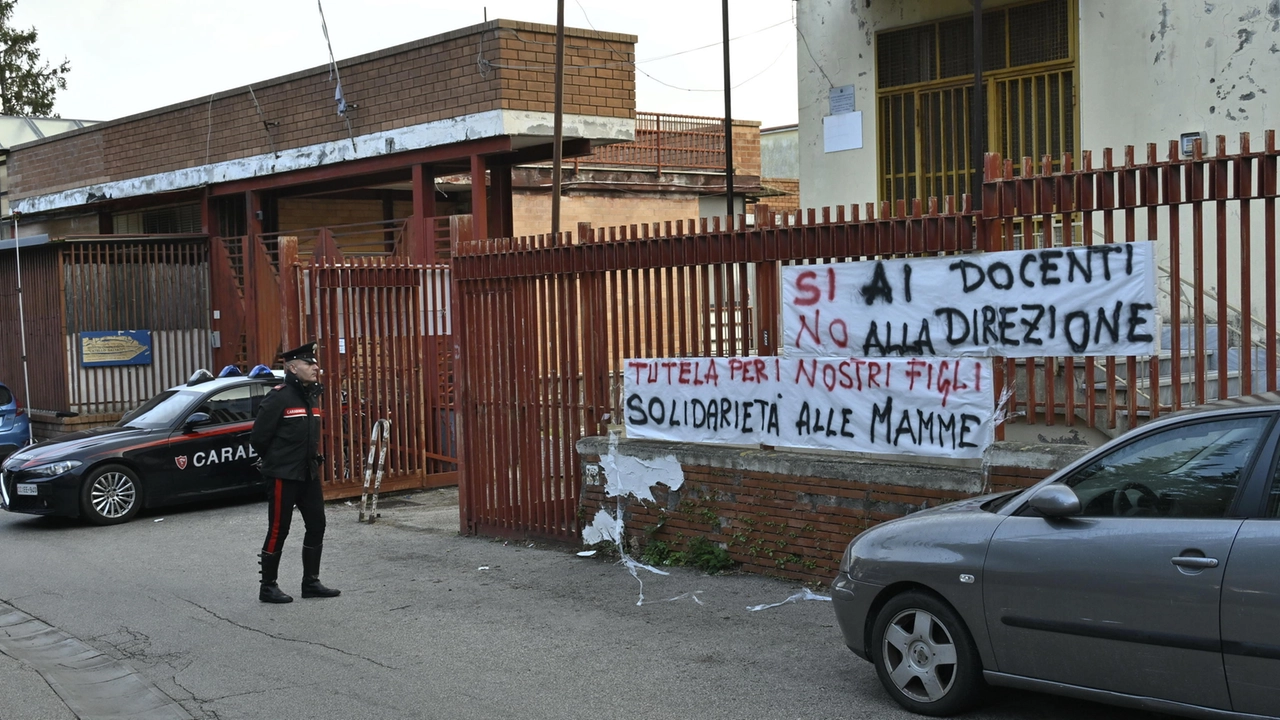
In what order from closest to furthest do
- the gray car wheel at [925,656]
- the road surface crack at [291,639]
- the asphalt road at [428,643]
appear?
1. the gray car wheel at [925,656]
2. the asphalt road at [428,643]
3. the road surface crack at [291,639]

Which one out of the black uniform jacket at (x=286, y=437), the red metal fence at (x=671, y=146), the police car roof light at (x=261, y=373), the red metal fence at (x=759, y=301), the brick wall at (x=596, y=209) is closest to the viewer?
the red metal fence at (x=759, y=301)

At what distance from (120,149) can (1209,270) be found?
1926cm

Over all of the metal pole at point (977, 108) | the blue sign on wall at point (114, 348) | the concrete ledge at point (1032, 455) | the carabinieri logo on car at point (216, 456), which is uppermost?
the metal pole at point (977, 108)

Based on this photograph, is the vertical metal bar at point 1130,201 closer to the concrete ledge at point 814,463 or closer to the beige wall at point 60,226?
the concrete ledge at point 814,463

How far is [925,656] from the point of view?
5453mm

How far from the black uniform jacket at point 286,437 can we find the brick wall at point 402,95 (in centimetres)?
822

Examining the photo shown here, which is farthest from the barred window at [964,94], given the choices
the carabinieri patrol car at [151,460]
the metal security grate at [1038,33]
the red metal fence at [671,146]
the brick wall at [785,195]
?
the brick wall at [785,195]

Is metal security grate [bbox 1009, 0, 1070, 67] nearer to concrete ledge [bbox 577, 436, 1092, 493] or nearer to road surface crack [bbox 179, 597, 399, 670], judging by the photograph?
concrete ledge [bbox 577, 436, 1092, 493]

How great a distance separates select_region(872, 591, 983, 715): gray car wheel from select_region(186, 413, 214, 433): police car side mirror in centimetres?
943

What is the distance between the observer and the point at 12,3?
4819 centimetres

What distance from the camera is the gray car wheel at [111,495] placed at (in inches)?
479

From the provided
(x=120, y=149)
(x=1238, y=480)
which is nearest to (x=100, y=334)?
(x=120, y=149)

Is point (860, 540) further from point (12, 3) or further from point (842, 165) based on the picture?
point (12, 3)

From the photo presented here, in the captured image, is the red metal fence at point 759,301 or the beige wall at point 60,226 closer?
the red metal fence at point 759,301
